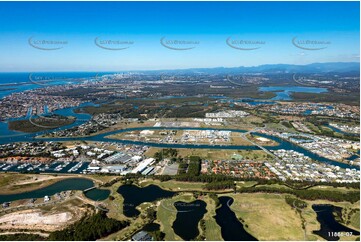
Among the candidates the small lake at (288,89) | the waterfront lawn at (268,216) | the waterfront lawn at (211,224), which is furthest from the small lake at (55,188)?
the small lake at (288,89)

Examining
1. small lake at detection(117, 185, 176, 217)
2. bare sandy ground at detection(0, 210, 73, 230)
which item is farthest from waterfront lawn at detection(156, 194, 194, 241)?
bare sandy ground at detection(0, 210, 73, 230)

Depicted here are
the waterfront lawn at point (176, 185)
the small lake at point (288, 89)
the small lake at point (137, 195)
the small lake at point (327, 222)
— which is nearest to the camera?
the small lake at point (327, 222)

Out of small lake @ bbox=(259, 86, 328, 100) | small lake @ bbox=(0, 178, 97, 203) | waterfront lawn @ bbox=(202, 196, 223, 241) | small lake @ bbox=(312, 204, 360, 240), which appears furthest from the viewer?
small lake @ bbox=(259, 86, 328, 100)

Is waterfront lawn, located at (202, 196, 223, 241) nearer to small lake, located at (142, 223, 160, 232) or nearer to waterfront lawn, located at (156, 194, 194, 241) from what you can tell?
waterfront lawn, located at (156, 194, 194, 241)

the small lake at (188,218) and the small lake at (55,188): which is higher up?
the small lake at (55,188)

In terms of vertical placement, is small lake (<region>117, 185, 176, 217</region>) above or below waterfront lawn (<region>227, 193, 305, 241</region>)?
above

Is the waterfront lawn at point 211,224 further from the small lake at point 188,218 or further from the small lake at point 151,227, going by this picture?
the small lake at point 151,227

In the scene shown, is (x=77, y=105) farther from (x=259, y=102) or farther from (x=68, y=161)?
(x=259, y=102)
